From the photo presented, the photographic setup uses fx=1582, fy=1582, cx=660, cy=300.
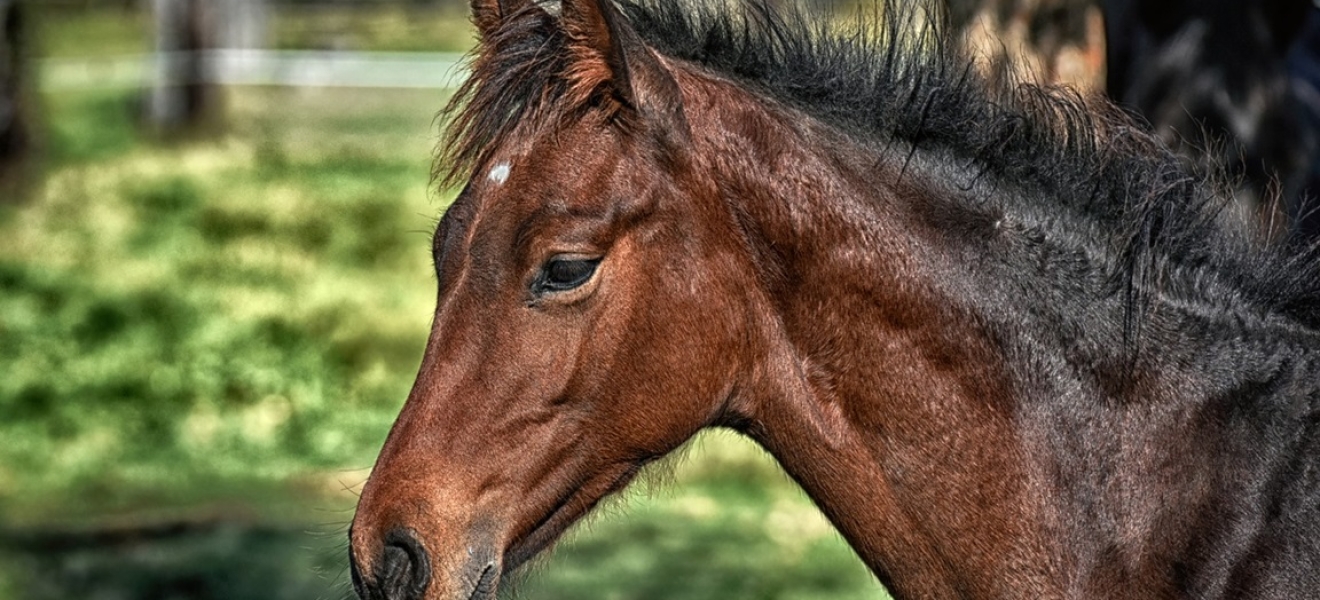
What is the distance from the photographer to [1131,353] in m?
2.93

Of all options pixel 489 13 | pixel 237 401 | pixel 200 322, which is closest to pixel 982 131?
pixel 489 13

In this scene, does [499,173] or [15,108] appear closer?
[499,173]

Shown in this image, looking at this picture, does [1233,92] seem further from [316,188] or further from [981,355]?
[316,188]

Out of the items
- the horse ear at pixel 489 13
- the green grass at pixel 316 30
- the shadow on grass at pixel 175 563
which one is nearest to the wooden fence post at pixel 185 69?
the green grass at pixel 316 30

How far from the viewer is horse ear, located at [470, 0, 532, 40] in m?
3.26

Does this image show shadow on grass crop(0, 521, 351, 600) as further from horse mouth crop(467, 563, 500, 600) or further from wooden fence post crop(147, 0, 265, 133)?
wooden fence post crop(147, 0, 265, 133)

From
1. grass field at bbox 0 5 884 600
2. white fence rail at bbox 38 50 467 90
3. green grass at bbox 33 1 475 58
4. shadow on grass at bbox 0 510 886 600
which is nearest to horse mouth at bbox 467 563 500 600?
grass field at bbox 0 5 884 600

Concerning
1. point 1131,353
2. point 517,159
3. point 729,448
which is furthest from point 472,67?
point 729,448

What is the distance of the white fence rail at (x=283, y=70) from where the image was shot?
50.0ft

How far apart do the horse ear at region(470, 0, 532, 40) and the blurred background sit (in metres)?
0.98

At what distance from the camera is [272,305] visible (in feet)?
32.9

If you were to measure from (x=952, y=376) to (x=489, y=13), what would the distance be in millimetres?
1230

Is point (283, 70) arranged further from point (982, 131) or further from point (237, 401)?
point (982, 131)

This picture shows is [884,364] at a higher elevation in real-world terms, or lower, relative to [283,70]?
higher
